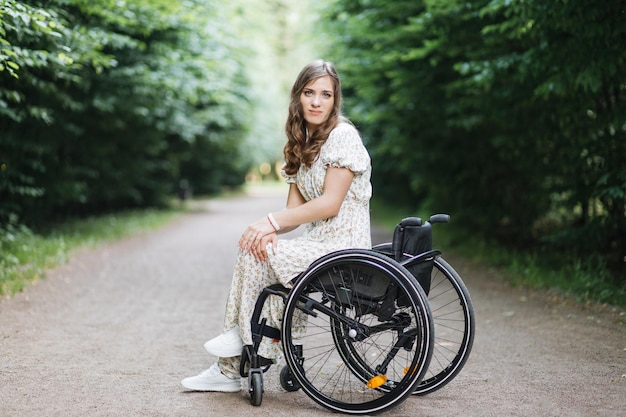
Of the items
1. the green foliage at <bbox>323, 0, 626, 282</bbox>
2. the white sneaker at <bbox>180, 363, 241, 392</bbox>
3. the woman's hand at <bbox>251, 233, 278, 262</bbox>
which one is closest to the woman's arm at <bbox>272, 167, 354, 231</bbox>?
the woman's hand at <bbox>251, 233, 278, 262</bbox>

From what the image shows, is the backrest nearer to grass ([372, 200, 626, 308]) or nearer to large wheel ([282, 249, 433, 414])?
large wheel ([282, 249, 433, 414])

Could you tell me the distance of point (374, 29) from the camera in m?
9.92

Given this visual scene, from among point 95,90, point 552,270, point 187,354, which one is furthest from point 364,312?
point 95,90

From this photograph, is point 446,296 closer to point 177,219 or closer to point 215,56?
point 215,56

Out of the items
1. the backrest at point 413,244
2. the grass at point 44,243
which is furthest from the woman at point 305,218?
the grass at point 44,243

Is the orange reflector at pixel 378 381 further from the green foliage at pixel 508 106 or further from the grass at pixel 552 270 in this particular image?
the green foliage at pixel 508 106

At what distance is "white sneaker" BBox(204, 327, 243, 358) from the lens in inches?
145

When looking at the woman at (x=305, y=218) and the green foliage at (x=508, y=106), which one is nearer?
the woman at (x=305, y=218)

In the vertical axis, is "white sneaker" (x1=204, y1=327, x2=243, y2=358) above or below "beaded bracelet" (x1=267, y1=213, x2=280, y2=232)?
below

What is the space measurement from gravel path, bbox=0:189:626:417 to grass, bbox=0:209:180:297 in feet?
0.66

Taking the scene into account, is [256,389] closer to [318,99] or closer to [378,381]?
[378,381]

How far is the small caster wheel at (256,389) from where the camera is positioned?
357 cm

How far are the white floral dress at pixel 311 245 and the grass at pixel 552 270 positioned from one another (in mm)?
3524

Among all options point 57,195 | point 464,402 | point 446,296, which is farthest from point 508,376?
point 57,195
